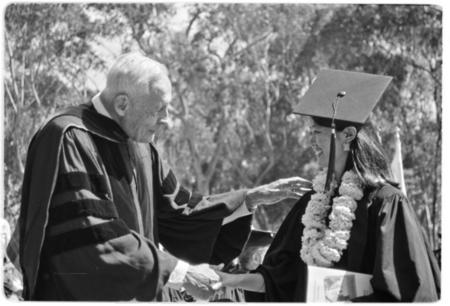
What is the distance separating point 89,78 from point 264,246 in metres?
7.03

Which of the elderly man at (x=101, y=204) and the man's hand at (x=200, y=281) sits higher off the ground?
the elderly man at (x=101, y=204)

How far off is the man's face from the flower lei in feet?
3.81

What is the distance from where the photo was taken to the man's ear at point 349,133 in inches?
206

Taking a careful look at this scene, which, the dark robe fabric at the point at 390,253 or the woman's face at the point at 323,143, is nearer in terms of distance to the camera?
the dark robe fabric at the point at 390,253

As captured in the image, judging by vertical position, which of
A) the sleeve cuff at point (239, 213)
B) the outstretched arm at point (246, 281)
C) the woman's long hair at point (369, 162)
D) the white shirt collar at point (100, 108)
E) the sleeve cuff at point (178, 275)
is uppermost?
the white shirt collar at point (100, 108)

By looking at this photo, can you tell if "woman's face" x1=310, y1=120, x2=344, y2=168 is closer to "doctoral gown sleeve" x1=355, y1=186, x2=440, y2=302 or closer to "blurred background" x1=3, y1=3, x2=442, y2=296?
"doctoral gown sleeve" x1=355, y1=186, x2=440, y2=302

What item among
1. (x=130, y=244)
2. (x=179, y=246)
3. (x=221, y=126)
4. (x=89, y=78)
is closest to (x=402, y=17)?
(x=89, y=78)

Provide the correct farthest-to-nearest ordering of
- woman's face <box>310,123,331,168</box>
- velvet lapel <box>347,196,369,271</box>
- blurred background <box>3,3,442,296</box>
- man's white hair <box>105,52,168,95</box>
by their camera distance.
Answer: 1. blurred background <box>3,3,442,296</box>
2. man's white hair <box>105,52,168,95</box>
3. woman's face <box>310,123,331,168</box>
4. velvet lapel <box>347,196,369,271</box>

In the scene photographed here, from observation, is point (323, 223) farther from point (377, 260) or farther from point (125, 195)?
A: point (125, 195)

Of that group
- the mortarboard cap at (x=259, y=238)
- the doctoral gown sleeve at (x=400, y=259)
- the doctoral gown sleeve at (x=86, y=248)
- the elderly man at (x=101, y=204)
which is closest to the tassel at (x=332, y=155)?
the doctoral gown sleeve at (x=400, y=259)

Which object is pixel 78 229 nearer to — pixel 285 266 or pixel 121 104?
pixel 121 104

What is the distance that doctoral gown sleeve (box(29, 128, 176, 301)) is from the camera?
205 inches

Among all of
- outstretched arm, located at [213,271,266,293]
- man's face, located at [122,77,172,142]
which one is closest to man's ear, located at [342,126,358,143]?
outstretched arm, located at [213,271,266,293]

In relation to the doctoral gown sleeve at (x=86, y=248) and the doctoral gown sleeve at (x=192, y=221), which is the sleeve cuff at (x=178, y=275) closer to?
the doctoral gown sleeve at (x=86, y=248)
